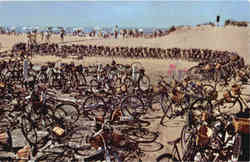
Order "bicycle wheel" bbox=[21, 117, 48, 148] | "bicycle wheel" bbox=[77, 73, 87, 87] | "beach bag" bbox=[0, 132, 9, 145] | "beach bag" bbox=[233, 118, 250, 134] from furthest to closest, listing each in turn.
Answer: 1. "bicycle wheel" bbox=[77, 73, 87, 87]
2. "bicycle wheel" bbox=[21, 117, 48, 148]
3. "beach bag" bbox=[0, 132, 9, 145]
4. "beach bag" bbox=[233, 118, 250, 134]

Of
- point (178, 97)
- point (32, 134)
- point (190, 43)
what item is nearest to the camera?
point (32, 134)

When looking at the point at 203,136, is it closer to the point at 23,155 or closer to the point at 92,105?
the point at 23,155

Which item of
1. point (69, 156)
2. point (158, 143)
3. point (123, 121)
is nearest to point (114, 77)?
point (123, 121)

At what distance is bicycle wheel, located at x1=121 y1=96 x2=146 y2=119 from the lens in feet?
21.6

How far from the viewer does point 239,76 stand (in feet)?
33.6

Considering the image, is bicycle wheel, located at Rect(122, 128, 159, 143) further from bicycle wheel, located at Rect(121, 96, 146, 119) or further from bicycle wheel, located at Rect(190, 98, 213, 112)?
bicycle wheel, located at Rect(190, 98, 213, 112)

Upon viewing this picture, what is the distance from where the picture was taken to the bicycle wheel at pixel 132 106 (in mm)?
6598

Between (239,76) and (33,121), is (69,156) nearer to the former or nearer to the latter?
(33,121)

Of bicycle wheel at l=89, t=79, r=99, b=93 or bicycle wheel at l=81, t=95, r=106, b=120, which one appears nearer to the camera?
bicycle wheel at l=81, t=95, r=106, b=120

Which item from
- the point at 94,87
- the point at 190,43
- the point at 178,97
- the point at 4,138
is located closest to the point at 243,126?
the point at 178,97

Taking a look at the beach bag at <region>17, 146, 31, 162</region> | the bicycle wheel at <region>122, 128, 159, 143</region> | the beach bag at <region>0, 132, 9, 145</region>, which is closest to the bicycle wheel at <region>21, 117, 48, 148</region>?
the beach bag at <region>0, 132, 9, 145</region>

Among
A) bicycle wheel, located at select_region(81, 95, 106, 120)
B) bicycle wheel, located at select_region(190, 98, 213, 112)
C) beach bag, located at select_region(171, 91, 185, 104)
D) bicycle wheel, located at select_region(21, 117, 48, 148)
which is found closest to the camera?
bicycle wheel, located at select_region(21, 117, 48, 148)

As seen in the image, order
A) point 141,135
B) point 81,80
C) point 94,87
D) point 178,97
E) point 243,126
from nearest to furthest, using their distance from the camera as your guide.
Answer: point 243,126
point 141,135
point 178,97
point 94,87
point 81,80

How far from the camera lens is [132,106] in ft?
22.0
